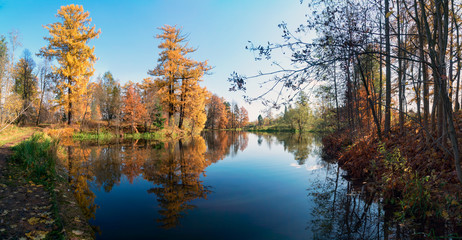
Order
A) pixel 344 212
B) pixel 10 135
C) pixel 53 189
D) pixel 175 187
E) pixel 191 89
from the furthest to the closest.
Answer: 1. pixel 191 89
2. pixel 10 135
3. pixel 175 187
4. pixel 53 189
5. pixel 344 212

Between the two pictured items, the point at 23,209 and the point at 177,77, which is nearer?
the point at 23,209

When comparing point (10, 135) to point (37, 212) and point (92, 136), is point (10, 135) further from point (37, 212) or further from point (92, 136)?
point (37, 212)

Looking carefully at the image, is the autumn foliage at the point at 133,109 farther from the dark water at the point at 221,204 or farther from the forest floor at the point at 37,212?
the forest floor at the point at 37,212

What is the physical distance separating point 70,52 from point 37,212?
2110cm

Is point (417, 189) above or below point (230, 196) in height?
above

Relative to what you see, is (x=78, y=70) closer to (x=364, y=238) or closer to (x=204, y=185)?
(x=204, y=185)

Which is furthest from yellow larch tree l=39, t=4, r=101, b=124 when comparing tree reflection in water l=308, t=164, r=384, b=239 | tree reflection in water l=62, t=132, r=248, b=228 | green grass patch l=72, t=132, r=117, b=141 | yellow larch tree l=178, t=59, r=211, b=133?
tree reflection in water l=308, t=164, r=384, b=239

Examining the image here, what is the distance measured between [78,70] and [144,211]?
792 inches

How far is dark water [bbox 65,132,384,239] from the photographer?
3.67m

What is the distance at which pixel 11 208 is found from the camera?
350 cm

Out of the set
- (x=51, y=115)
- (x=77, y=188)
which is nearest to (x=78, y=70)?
(x=51, y=115)

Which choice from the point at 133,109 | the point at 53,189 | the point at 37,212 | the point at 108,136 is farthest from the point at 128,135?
the point at 37,212

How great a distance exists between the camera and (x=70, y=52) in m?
19.3

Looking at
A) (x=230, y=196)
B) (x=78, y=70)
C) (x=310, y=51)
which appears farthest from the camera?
(x=78, y=70)
